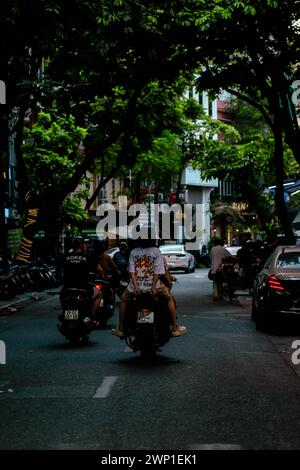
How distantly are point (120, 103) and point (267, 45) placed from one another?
11857 mm

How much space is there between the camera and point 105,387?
30.9 feet

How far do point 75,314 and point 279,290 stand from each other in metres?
3.98

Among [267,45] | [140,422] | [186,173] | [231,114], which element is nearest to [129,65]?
[267,45]

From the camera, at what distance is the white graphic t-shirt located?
38.1ft

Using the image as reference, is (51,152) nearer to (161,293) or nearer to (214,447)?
(161,293)

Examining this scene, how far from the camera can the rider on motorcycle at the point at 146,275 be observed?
38.1ft

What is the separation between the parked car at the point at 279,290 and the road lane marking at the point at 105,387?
587cm

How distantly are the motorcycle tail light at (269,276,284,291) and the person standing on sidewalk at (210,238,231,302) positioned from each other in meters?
9.26

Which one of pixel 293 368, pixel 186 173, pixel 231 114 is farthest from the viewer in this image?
pixel 231 114

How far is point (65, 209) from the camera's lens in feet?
136

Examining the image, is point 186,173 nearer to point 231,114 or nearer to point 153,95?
point 231,114

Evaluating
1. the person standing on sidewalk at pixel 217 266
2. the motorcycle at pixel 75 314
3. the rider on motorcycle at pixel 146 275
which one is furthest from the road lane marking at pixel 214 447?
the person standing on sidewalk at pixel 217 266


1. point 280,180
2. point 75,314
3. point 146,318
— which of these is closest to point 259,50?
point 280,180

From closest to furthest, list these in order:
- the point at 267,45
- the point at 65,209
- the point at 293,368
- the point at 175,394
Result: 1. the point at 175,394
2. the point at 293,368
3. the point at 267,45
4. the point at 65,209
